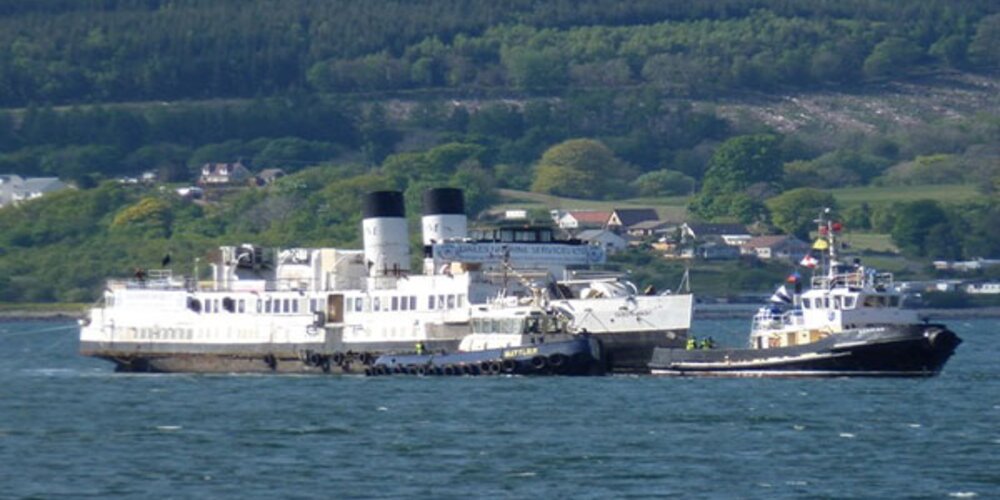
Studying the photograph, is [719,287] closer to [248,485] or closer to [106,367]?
[106,367]

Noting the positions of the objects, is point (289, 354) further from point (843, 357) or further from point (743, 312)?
point (743, 312)

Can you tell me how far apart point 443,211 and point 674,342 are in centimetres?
1360

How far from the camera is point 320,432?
78.6 m

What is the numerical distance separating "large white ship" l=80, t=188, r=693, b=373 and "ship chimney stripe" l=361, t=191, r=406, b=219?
38 mm

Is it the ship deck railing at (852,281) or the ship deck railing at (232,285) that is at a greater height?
the ship deck railing at (232,285)

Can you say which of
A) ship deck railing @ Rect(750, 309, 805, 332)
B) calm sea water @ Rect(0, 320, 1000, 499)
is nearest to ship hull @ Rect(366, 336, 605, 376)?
calm sea water @ Rect(0, 320, 1000, 499)

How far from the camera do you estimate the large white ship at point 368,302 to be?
324 ft

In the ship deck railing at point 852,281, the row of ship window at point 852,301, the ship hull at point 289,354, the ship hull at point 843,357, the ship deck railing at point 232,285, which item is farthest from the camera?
the ship deck railing at point 232,285

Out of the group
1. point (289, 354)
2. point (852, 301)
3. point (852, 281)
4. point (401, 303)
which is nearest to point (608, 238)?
point (289, 354)

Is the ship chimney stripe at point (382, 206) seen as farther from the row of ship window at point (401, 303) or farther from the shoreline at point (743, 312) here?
the shoreline at point (743, 312)

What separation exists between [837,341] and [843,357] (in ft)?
2.10

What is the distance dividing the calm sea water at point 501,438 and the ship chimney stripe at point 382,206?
8.36 meters

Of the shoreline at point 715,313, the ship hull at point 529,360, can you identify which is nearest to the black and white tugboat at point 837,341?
the ship hull at point 529,360

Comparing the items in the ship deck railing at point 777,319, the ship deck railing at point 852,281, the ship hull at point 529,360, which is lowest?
the ship hull at point 529,360
